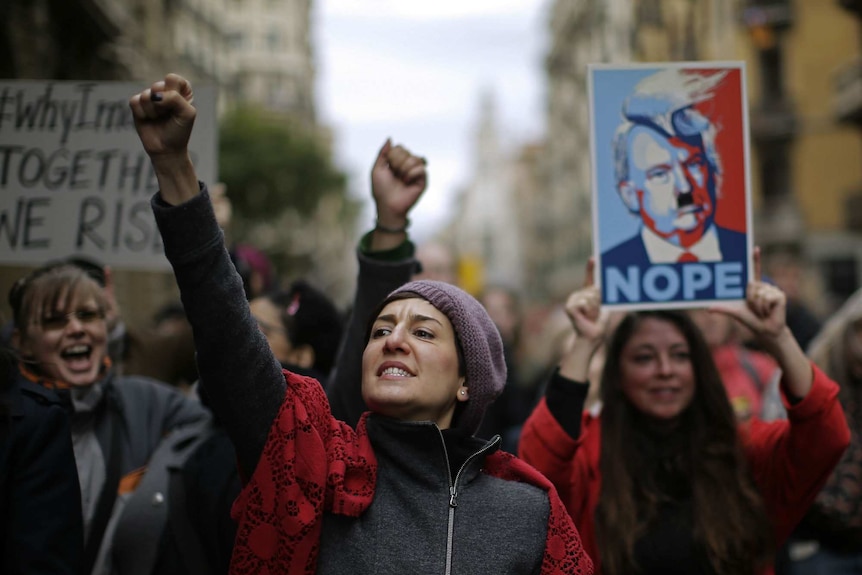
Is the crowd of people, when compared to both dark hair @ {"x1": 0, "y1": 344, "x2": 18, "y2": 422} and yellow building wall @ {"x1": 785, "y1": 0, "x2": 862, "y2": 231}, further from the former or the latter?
yellow building wall @ {"x1": 785, "y1": 0, "x2": 862, "y2": 231}

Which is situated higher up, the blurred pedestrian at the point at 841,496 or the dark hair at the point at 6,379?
the dark hair at the point at 6,379

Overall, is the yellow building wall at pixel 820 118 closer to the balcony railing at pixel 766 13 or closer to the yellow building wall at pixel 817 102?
the yellow building wall at pixel 817 102

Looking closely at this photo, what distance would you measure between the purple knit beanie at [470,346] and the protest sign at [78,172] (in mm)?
1645

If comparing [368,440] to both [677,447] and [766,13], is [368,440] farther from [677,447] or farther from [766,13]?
[766,13]

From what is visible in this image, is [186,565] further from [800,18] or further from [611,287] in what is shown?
[800,18]

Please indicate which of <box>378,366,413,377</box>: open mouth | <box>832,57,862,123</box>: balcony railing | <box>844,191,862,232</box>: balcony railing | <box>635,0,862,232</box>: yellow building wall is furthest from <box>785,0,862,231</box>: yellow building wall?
<box>378,366,413,377</box>: open mouth

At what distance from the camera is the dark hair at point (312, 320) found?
149 inches

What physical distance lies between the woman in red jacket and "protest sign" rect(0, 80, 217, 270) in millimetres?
1759

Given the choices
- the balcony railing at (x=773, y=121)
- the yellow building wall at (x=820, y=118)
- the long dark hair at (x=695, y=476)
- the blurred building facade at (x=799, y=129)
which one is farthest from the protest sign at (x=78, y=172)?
the yellow building wall at (x=820, y=118)

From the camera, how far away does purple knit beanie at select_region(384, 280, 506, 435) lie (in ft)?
8.21

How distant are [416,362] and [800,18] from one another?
31.9m

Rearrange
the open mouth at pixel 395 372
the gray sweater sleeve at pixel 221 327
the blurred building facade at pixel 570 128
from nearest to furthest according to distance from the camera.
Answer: the gray sweater sleeve at pixel 221 327, the open mouth at pixel 395 372, the blurred building facade at pixel 570 128

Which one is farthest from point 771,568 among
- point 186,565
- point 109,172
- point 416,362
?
point 109,172

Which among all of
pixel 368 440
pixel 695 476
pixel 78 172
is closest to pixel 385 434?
pixel 368 440
